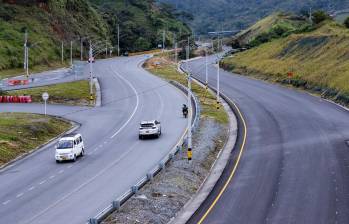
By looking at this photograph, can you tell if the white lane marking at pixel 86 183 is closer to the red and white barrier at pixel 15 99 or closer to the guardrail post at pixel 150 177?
the guardrail post at pixel 150 177

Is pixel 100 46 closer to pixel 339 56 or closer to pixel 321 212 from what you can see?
pixel 339 56

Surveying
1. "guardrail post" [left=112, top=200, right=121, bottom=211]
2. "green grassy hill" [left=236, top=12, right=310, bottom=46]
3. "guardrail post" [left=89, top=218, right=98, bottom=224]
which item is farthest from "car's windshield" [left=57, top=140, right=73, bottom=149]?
"green grassy hill" [left=236, top=12, right=310, bottom=46]

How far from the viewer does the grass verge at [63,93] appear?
78.9 m

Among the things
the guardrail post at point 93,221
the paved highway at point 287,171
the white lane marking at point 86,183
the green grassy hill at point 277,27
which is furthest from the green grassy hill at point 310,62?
the guardrail post at point 93,221

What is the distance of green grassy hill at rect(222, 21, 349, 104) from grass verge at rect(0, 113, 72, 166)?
37.1 metres

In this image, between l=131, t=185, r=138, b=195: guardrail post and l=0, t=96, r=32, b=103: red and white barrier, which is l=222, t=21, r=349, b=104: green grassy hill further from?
l=131, t=185, r=138, b=195: guardrail post

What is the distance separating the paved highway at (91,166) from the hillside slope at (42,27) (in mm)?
55445

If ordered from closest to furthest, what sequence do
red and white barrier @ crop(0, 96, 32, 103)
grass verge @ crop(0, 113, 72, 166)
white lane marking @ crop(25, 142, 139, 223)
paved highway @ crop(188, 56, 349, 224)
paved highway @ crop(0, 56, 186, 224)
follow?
white lane marking @ crop(25, 142, 139, 223) → paved highway @ crop(188, 56, 349, 224) → paved highway @ crop(0, 56, 186, 224) → grass verge @ crop(0, 113, 72, 166) → red and white barrier @ crop(0, 96, 32, 103)

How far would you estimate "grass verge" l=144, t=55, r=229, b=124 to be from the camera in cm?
6688

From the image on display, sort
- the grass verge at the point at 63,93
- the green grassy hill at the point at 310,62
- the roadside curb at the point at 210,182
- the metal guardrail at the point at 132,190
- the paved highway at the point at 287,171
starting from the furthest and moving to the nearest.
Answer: the green grassy hill at the point at 310,62
the grass verge at the point at 63,93
the roadside curb at the point at 210,182
the paved highway at the point at 287,171
the metal guardrail at the point at 132,190

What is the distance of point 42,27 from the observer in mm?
149125

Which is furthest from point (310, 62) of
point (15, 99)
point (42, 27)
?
point (42, 27)

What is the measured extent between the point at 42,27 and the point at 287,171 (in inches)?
4693

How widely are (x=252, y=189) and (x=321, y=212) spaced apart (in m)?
6.26
